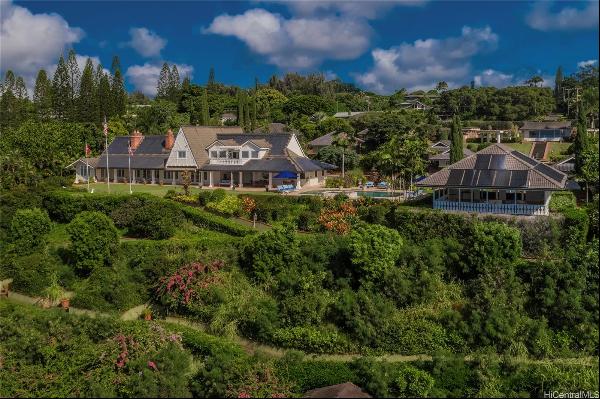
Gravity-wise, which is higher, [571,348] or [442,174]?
[442,174]

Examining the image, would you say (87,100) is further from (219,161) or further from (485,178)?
(485,178)

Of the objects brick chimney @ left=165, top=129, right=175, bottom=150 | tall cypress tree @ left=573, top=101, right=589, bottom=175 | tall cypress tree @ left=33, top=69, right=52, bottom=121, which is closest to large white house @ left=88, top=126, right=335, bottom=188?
brick chimney @ left=165, top=129, right=175, bottom=150

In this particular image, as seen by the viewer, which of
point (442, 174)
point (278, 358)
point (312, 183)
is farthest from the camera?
point (312, 183)

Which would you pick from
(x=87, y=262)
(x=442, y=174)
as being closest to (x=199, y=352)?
(x=87, y=262)

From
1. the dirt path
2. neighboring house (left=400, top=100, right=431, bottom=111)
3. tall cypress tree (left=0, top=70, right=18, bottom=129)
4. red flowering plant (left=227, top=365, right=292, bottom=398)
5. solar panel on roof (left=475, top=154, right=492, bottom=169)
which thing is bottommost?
red flowering plant (left=227, top=365, right=292, bottom=398)

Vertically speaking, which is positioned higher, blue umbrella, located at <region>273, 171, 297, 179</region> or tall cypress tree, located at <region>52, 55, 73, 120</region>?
tall cypress tree, located at <region>52, 55, 73, 120</region>

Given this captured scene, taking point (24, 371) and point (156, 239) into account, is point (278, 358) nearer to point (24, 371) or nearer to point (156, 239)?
point (24, 371)

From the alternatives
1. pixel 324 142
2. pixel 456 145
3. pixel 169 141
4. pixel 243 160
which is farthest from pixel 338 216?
pixel 324 142

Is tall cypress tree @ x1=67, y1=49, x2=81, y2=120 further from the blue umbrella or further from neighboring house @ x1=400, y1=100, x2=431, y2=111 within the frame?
neighboring house @ x1=400, y1=100, x2=431, y2=111
